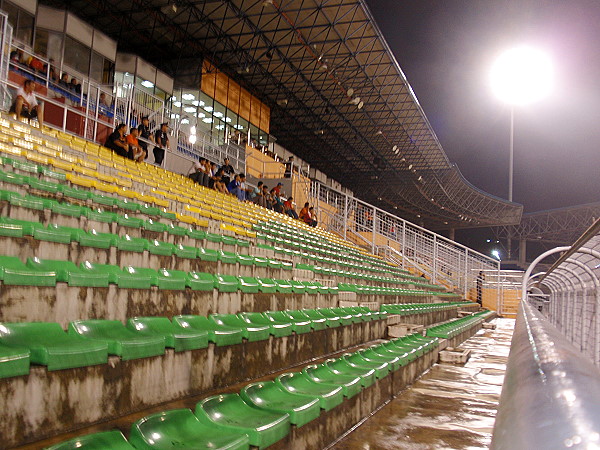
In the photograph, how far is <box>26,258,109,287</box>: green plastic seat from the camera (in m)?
2.06

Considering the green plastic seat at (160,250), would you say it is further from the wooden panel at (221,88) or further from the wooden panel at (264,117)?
the wooden panel at (264,117)

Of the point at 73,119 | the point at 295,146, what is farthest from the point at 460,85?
the point at 73,119

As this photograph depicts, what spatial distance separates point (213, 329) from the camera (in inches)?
94.3

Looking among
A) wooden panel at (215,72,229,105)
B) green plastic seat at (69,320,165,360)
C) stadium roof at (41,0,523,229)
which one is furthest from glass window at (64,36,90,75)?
green plastic seat at (69,320,165,360)

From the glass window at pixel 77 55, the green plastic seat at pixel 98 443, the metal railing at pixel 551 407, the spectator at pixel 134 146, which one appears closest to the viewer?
the metal railing at pixel 551 407

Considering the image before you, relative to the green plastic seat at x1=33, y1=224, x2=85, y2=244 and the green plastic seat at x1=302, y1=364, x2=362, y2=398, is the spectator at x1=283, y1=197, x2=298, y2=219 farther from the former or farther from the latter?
the green plastic seat at x1=302, y1=364, x2=362, y2=398

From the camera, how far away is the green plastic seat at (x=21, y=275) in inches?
71.7

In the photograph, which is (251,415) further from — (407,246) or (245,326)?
(407,246)

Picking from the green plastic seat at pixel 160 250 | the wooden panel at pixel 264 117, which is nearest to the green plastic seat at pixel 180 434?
the green plastic seat at pixel 160 250

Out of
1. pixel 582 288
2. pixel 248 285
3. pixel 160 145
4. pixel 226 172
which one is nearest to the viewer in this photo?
pixel 248 285

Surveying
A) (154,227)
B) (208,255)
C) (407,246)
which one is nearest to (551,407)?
(208,255)

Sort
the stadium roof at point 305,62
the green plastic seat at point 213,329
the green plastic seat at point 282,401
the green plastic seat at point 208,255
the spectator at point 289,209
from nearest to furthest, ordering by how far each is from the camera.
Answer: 1. the green plastic seat at point 282,401
2. the green plastic seat at point 213,329
3. the green plastic seat at point 208,255
4. the spectator at point 289,209
5. the stadium roof at point 305,62

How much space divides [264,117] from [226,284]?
18.4 metres

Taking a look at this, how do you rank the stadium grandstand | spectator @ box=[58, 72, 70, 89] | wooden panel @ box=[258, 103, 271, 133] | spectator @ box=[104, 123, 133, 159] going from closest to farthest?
the stadium grandstand → spectator @ box=[104, 123, 133, 159] → spectator @ box=[58, 72, 70, 89] → wooden panel @ box=[258, 103, 271, 133]
